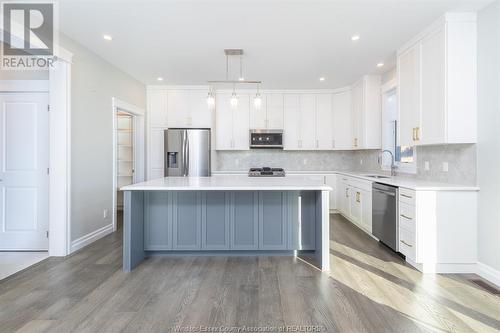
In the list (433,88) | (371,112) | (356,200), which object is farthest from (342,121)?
(433,88)

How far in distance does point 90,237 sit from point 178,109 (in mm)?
2881

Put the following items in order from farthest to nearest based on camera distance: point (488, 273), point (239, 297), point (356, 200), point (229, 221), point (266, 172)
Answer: point (266, 172)
point (356, 200)
point (229, 221)
point (488, 273)
point (239, 297)

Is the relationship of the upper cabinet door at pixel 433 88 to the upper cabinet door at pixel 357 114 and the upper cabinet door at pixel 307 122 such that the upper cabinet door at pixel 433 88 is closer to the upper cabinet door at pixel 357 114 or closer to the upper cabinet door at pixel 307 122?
the upper cabinet door at pixel 357 114

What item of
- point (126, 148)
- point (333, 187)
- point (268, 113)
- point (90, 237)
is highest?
point (268, 113)

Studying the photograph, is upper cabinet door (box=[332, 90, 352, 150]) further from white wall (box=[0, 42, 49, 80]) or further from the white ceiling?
white wall (box=[0, 42, 49, 80])

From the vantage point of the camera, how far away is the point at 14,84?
3459 millimetres

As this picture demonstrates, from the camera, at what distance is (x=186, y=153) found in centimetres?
533

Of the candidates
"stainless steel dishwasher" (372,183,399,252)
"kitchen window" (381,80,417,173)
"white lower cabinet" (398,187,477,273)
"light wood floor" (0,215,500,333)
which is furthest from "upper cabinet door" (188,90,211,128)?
"white lower cabinet" (398,187,477,273)

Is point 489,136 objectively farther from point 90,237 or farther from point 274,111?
point 90,237

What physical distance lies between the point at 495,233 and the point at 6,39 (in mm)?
5320

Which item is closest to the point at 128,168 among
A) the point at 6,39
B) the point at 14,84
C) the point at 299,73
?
the point at 14,84

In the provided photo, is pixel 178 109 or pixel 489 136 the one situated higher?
pixel 178 109

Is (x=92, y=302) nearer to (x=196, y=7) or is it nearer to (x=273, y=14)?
(x=196, y=7)

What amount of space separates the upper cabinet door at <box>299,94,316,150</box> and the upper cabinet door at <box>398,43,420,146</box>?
7.45 feet
